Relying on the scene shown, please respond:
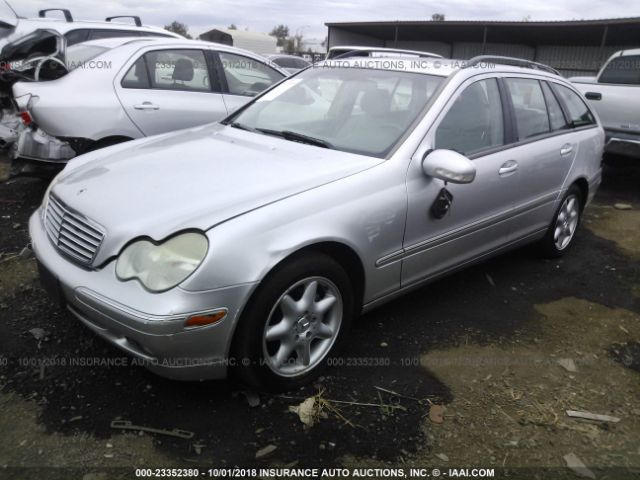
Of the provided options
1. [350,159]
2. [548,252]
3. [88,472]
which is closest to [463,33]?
[548,252]

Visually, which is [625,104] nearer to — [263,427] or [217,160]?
[217,160]

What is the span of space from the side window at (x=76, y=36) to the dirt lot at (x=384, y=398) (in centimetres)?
486

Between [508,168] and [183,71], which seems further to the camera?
[183,71]

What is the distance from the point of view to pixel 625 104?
6656 millimetres

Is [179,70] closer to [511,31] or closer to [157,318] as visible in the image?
[157,318]

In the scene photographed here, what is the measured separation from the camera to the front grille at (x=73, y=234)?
7.65 feet

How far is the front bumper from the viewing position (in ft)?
6.83

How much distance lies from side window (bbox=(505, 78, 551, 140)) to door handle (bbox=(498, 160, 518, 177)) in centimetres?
25

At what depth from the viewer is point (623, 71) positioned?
288 inches

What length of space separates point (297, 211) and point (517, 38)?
23.9m

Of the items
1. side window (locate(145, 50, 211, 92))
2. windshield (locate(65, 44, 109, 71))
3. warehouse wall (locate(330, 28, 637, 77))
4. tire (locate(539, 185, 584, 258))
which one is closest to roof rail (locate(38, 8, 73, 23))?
windshield (locate(65, 44, 109, 71))

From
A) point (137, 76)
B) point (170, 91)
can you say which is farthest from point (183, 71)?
point (137, 76)

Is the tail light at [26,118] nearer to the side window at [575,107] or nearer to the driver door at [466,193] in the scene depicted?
the driver door at [466,193]

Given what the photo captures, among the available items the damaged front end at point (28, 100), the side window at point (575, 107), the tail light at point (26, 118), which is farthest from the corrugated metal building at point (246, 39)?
the side window at point (575, 107)
